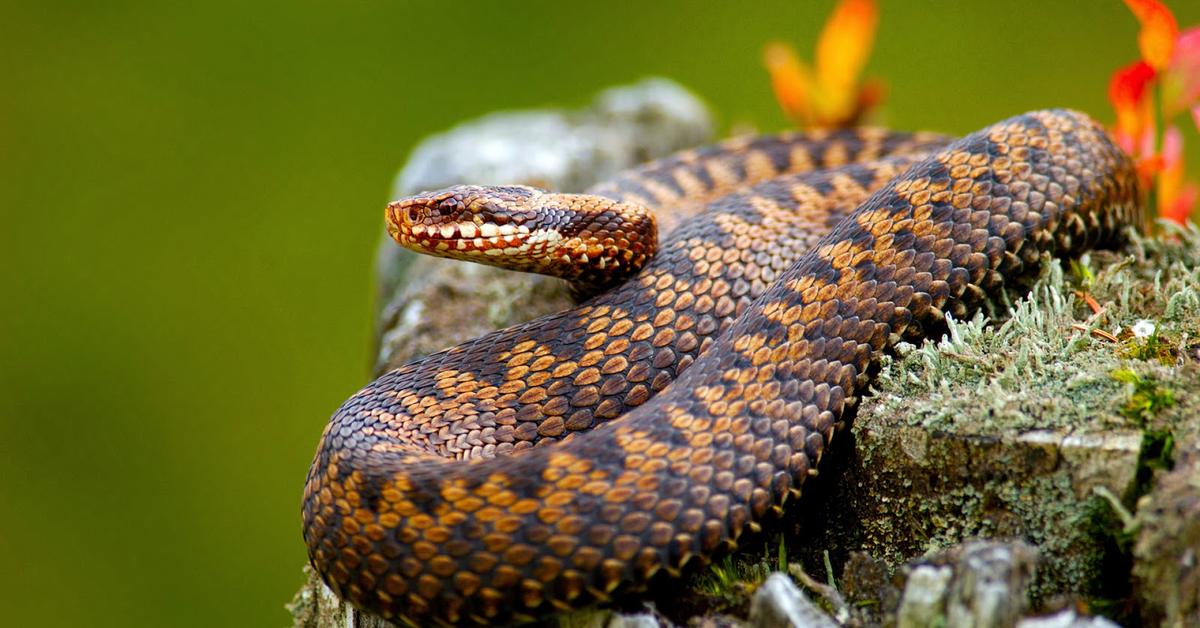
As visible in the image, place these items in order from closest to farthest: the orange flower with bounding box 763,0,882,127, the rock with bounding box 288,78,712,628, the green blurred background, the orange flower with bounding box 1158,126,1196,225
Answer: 1. the orange flower with bounding box 1158,126,1196,225
2. the rock with bounding box 288,78,712,628
3. the orange flower with bounding box 763,0,882,127
4. the green blurred background

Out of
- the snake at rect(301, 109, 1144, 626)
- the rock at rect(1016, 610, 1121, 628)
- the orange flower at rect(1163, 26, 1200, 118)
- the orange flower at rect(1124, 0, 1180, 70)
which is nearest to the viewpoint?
the rock at rect(1016, 610, 1121, 628)

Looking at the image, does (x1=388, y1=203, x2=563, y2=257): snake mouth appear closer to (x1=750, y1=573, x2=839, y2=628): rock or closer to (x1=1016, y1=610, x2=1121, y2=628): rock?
(x1=750, y1=573, x2=839, y2=628): rock

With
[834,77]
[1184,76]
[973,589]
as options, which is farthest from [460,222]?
[834,77]

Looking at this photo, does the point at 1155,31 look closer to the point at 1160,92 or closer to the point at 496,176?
the point at 1160,92

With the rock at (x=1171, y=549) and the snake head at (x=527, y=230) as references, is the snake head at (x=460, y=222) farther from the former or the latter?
the rock at (x=1171, y=549)

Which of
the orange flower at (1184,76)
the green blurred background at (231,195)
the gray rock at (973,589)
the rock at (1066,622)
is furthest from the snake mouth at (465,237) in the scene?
the green blurred background at (231,195)

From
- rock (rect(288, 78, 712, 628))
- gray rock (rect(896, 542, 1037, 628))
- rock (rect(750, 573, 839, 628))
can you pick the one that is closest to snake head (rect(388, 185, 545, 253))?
rock (rect(288, 78, 712, 628))
